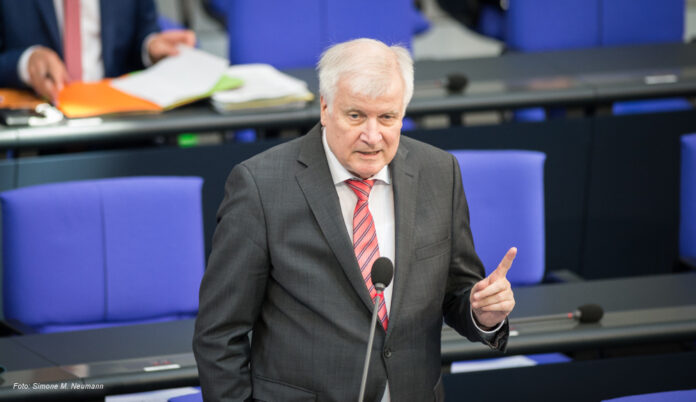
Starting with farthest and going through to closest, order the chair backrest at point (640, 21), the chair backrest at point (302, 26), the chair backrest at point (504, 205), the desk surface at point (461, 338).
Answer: the chair backrest at point (640, 21) < the chair backrest at point (302, 26) < the chair backrest at point (504, 205) < the desk surface at point (461, 338)

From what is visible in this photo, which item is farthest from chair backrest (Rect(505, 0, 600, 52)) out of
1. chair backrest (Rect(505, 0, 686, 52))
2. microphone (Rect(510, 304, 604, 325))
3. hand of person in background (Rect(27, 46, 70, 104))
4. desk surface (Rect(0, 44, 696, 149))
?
microphone (Rect(510, 304, 604, 325))

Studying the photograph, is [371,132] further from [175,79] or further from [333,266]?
[175,79]

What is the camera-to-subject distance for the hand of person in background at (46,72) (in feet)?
11.8

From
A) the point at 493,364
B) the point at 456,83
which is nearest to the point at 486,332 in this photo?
the point at 493,364

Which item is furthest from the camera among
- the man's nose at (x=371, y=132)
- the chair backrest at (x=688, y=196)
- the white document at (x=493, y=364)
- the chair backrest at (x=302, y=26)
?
the chair backrest at (x=302, y=26)

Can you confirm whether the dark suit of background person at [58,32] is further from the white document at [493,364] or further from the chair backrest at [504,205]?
the white document at [493,364]

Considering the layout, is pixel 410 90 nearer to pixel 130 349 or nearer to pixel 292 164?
pixel 292 164

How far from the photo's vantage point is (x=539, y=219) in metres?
3.01

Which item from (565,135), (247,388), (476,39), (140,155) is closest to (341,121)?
(247,388)

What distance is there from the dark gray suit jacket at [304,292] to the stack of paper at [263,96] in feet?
5.59

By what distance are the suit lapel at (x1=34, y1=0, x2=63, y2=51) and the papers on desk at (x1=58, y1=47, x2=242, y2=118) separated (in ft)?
0.79

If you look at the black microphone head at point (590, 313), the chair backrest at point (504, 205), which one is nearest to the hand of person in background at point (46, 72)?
the chair backrest at point (504, 205)

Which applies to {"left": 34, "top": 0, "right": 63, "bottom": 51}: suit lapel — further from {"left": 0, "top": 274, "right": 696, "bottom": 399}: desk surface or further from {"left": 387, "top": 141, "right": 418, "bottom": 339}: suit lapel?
{"left": 387, "top": 141, "right": 418, "bottom": 339}: suit lapel

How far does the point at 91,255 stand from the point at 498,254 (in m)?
1.15
